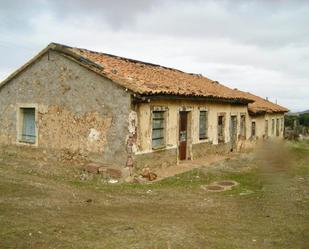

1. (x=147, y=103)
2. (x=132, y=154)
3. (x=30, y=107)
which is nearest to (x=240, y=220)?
(x=132, y=154)

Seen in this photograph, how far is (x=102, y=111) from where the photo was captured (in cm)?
1209

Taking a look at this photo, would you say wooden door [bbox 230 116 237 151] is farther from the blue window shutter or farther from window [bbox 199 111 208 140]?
the blue window shutter

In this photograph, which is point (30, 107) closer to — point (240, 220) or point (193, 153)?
point (193, 153)

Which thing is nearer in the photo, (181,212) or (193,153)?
(181,212)

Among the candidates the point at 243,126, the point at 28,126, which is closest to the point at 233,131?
the point at 243,126

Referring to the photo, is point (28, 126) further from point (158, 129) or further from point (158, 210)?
point (158, 210)

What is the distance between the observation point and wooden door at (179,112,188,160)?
48.3 ft

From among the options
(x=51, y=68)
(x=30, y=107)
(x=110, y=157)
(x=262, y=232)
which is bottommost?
(x=262, y=232)

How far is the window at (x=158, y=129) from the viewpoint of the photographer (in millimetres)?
12908

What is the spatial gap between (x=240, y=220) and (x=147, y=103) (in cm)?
586

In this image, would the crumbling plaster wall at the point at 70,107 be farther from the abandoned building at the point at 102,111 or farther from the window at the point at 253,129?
the window at the point at 253,129

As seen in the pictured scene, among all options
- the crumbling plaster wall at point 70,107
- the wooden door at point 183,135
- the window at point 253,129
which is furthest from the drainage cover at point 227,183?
the window at point 253,129

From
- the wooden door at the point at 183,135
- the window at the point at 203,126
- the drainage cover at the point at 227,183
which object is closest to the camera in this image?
the drainage cover at the point at 227,183

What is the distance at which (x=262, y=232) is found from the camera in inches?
258
